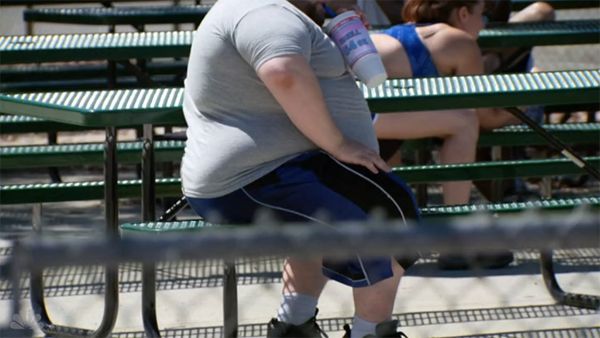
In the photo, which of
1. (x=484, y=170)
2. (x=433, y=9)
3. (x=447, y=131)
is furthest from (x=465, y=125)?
(x=433, y=9)

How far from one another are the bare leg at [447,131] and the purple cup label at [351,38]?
122cm

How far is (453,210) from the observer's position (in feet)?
11.9

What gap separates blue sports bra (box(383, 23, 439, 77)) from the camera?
14.0ft

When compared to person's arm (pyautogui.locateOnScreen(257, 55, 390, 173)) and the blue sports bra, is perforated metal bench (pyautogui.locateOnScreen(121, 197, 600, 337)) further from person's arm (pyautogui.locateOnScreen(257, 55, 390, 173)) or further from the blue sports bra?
the blue sports bra

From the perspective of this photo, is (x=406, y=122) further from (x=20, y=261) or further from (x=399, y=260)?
(x=20, y=261)

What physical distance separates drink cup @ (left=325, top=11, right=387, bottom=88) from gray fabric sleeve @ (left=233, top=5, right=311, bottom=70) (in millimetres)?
166

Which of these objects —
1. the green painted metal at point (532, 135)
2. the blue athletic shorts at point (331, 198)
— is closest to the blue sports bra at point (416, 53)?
the green painted metal at point (532, 135)

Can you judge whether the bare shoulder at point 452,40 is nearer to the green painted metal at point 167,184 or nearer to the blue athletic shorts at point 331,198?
the green painted metal at point 167,184

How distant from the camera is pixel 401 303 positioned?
4.02 meters

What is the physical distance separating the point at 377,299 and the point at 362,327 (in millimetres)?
91

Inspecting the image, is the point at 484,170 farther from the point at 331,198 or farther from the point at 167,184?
the point at 331,198

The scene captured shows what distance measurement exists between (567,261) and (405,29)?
44.5 inches

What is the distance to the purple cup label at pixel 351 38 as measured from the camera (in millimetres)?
3086

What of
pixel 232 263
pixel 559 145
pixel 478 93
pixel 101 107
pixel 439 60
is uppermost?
pixel 101 107
